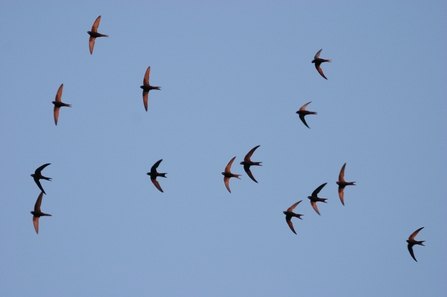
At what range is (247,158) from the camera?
52.9 m

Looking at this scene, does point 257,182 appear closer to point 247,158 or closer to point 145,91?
point 247,158

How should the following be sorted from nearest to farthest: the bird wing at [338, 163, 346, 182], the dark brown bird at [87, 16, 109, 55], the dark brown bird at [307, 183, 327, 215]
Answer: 1. the dark brown bird at [87, 16, 109, 55]
2. the dark brown bird at [307, 183, 327, 215]
3. the bird wing at [338, 163, 346, 182]

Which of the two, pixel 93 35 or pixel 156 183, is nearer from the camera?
pixel 93 35

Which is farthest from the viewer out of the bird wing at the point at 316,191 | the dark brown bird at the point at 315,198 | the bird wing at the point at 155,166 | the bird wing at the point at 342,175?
the bird wing at the point at 342,175

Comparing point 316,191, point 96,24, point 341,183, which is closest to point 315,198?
point 316,191

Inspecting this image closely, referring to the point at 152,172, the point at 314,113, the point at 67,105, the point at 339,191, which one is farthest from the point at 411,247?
the point at 67,105

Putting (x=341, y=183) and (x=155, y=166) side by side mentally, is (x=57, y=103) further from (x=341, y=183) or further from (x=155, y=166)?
(x=341, y=183)

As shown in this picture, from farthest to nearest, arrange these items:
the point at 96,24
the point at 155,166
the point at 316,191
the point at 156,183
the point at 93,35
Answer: the point at 316,191 < the point at 156,183 < the point at 155,166 < the point at 96,24 < the point at 93,35

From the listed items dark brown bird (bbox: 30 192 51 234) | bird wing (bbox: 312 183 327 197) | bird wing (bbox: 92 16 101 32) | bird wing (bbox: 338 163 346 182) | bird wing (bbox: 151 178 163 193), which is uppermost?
bird wing (bbox: 92 16 101 32)

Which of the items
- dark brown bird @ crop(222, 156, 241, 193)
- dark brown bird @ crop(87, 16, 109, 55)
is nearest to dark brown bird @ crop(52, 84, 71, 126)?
dark brown bird @ crop(87, 16, 109, 55)

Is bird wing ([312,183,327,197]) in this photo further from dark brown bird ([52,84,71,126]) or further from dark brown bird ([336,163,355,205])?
dark brown bird ([52,84,71,126])

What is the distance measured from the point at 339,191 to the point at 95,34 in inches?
652

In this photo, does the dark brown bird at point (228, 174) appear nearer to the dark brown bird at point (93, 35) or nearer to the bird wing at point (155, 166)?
the bird wing at point (155, 166)

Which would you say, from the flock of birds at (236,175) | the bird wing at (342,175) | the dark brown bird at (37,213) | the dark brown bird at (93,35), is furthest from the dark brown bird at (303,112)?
the dark brown bird at (37,213)
